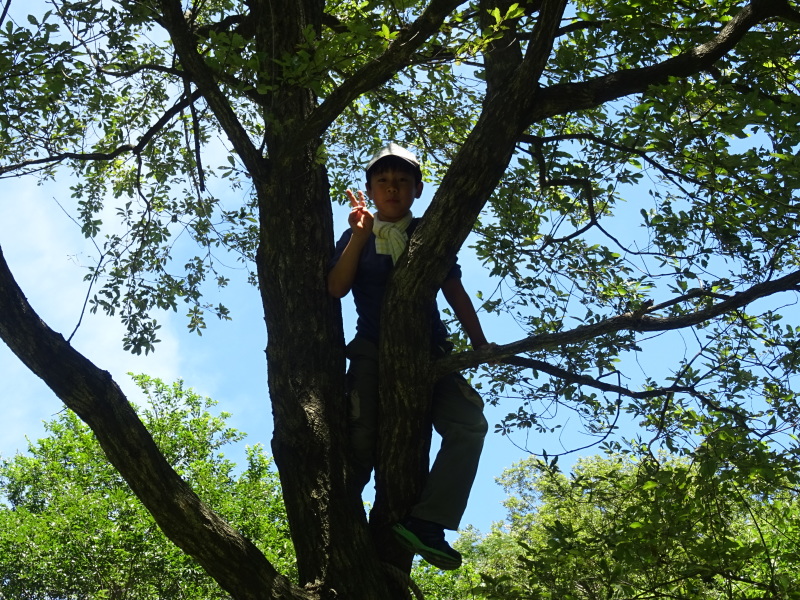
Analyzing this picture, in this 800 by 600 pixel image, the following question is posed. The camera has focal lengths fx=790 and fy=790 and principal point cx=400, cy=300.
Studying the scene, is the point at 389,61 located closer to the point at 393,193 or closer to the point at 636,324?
the point at 393,193

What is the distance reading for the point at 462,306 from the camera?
4.16 metres

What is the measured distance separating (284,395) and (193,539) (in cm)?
83

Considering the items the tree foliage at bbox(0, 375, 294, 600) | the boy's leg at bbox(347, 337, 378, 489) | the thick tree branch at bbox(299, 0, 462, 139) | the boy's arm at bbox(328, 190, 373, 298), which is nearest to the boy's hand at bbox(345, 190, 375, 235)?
the boy's arm at bbox(328, 190, 373, 298)

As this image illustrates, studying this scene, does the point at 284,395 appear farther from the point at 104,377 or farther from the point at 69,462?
the point at 69,462

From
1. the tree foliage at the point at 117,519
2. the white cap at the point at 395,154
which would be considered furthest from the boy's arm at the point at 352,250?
the tree foliage at the point at 117,519

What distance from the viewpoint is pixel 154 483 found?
331cm

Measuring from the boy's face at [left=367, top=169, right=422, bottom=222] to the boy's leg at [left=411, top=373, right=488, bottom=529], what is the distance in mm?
950

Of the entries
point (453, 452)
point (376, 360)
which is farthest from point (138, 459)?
point (453, 452)

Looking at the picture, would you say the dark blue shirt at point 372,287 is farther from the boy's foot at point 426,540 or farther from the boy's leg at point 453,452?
the boy's foot at point 426,540

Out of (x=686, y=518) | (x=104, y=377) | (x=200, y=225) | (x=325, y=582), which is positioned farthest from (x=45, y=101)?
(x=686, y=518)

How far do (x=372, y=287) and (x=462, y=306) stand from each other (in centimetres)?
48

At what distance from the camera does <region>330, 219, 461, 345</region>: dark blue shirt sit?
4.11 metres

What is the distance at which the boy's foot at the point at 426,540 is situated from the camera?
140 inches

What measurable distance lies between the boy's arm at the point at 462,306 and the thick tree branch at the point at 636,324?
0.48 metres
